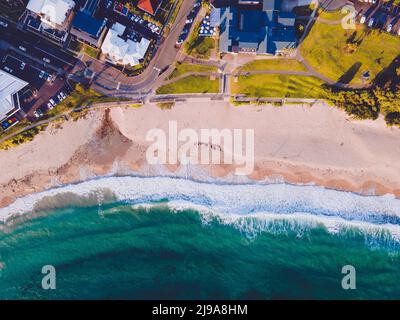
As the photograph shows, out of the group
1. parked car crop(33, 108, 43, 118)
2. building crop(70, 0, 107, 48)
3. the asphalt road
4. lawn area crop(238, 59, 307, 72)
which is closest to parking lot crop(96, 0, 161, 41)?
building crop(70, 0, 107, 48)

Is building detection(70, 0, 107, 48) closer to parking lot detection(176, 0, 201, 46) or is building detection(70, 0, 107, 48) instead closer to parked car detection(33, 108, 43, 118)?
parking lot detection(176, 0, 201, 46)

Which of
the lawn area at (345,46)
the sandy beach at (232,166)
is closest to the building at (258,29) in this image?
the lawn area at (345,46)

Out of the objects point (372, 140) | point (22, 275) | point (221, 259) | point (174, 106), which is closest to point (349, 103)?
point (372, 140)

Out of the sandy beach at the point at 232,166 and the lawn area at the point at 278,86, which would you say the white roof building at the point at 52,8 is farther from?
the lawn area at the point at 278,86

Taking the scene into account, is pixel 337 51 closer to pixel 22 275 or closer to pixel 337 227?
pixel 337 227

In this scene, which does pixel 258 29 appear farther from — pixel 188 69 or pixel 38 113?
pixel 38 113
